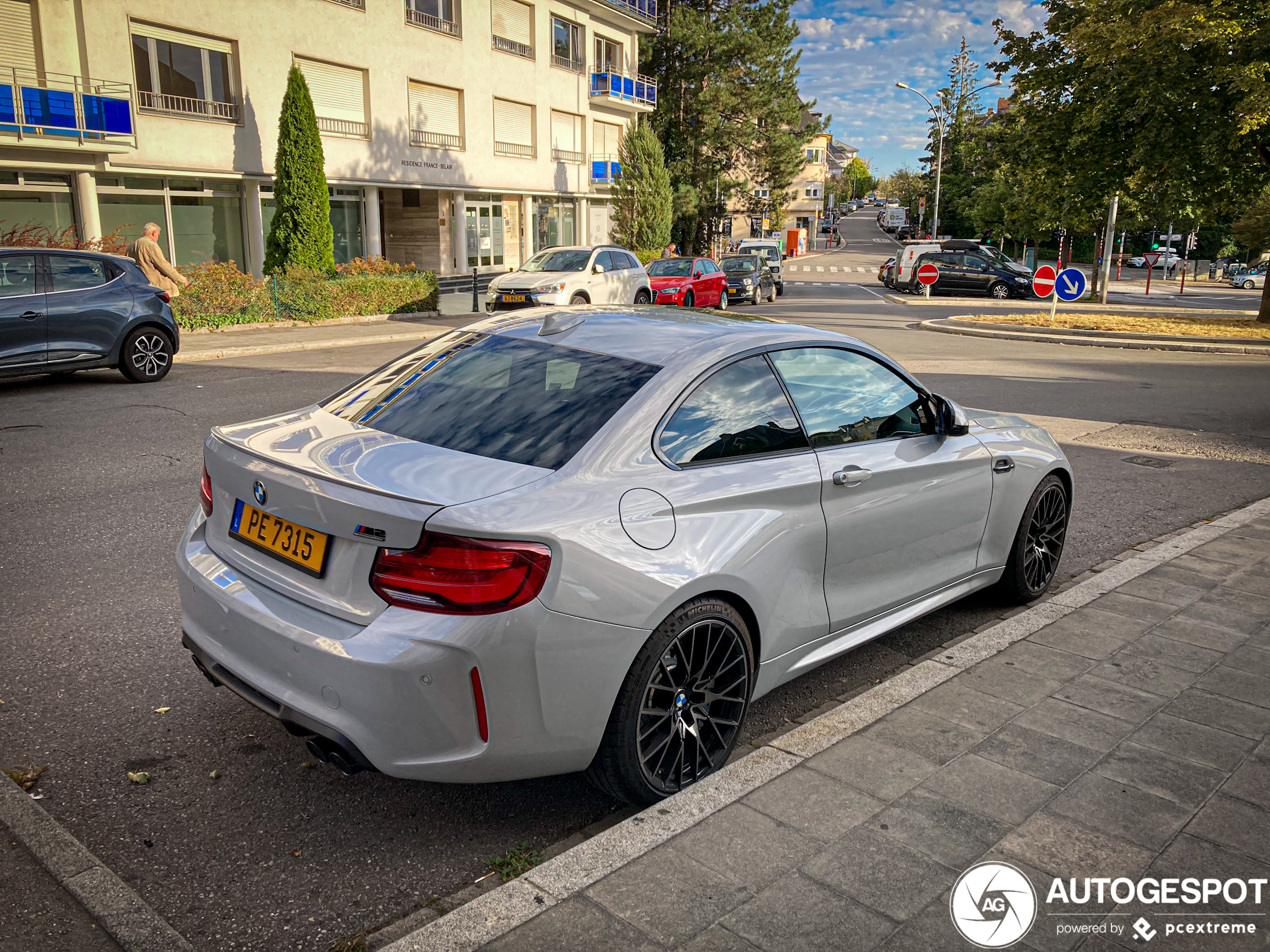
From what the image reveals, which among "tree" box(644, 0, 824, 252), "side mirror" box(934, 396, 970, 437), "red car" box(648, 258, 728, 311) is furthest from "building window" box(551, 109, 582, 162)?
"side mirror" box(934, 396, 970, 437)

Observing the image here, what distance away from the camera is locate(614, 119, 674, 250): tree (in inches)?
1549

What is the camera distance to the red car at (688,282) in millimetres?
25375

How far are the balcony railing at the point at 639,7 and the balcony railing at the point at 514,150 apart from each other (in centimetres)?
858

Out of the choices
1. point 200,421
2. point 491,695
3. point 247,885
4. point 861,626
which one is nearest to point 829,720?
point 861,626

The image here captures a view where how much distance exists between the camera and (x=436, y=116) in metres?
32.5

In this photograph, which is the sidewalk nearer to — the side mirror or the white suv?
the side mirror

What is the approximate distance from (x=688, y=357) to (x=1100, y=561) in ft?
12.6

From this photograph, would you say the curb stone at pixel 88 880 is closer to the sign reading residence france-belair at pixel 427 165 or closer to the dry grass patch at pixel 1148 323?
the dry grass patch at pixel 1148 323

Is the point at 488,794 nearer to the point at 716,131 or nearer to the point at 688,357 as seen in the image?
the point at 688,357

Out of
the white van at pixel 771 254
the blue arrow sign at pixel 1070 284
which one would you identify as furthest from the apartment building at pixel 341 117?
the blue arrow sign at pixel 1070 284

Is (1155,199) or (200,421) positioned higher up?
(1155,199)

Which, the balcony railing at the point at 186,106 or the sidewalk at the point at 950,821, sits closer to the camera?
the sidewalk at the point at 950,821

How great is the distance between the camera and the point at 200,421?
9766 millimetres

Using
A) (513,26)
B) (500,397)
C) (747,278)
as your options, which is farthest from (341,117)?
(500,397)
